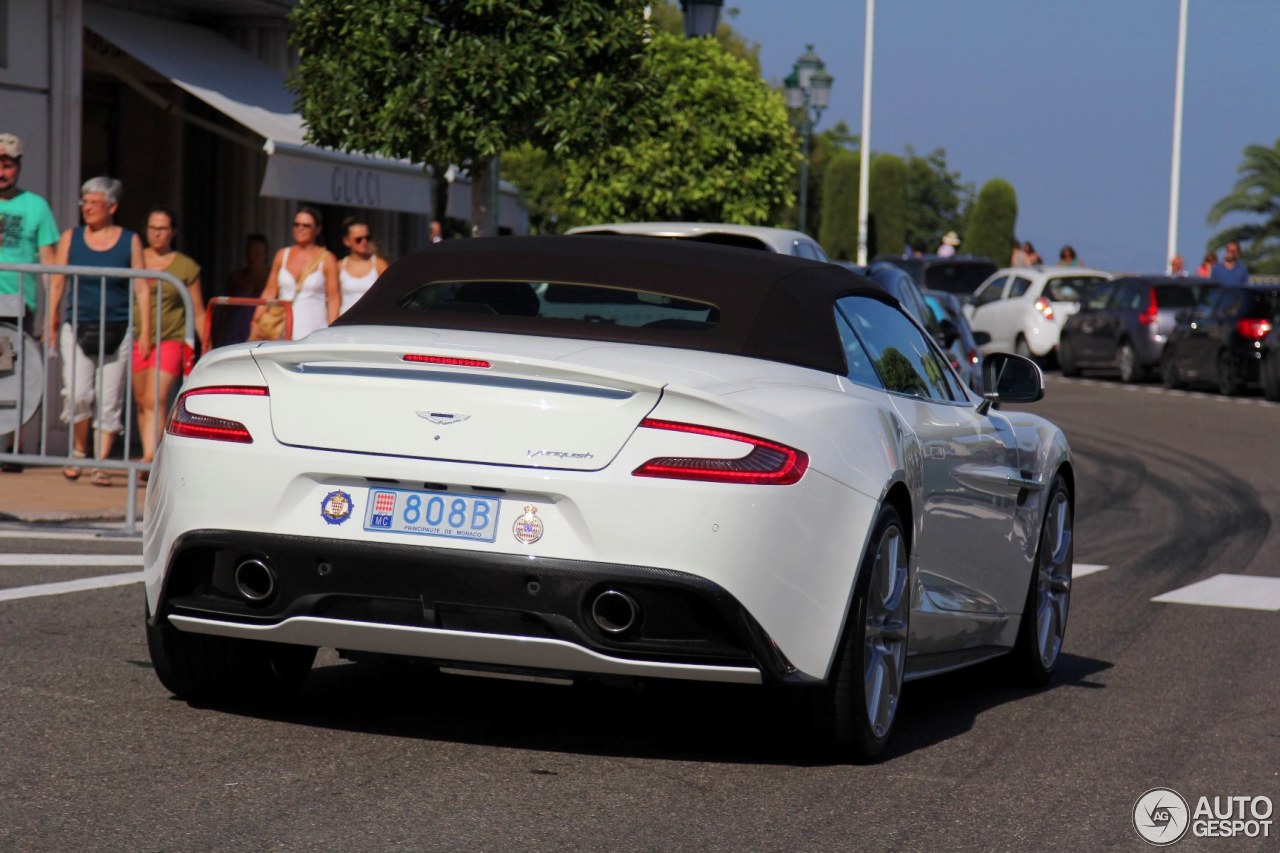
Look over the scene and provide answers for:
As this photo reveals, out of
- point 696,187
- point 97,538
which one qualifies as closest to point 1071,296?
point 696,187

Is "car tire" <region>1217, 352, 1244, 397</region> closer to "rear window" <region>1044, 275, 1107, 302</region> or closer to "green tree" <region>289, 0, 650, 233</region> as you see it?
"rear window" <region>1044, 275, 1107, 302</region>

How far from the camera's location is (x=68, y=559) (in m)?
10.1

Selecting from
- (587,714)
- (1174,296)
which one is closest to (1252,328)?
Answer: (1174,296)

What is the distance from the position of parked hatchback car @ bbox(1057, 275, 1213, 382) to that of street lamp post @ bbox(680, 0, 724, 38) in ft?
34.9

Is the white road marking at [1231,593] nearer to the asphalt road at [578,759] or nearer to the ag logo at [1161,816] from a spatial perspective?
the asphalt road at [578,759]

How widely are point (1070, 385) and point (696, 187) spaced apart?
20.8ft

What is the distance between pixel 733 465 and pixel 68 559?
5483mm

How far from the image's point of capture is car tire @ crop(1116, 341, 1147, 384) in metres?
33.6

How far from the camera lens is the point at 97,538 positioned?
36.8ft

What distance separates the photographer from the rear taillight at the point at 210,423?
5.76m

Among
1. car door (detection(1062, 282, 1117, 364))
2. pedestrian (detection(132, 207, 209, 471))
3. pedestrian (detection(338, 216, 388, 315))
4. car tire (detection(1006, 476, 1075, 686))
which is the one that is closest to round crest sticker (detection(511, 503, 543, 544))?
car tire (detection(1006, 476, 1075, 686))

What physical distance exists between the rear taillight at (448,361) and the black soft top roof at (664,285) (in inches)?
25.8

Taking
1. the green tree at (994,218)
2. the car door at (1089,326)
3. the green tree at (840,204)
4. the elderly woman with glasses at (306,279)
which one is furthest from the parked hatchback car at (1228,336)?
the green tree at (840,204)

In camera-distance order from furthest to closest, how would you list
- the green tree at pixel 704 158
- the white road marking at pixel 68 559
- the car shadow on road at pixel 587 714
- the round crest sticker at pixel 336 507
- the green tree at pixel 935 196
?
the green tree at pixel 935 196, the green tree at pixel 704 158, the white road marking at pixel 68 559, the car shadow on road at pixel 587 714, the round crest sticker at pixel 336 507
